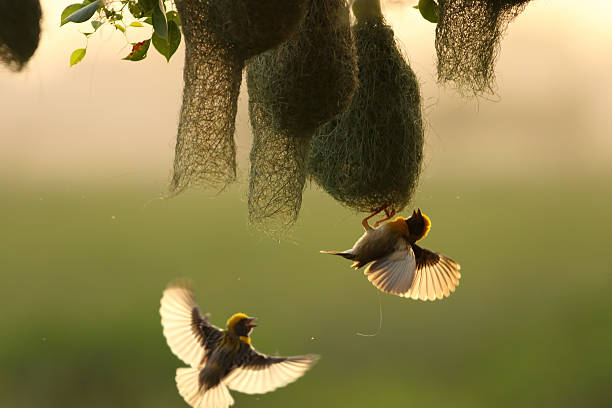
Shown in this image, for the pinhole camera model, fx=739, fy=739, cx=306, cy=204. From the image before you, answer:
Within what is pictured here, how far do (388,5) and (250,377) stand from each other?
0.62m

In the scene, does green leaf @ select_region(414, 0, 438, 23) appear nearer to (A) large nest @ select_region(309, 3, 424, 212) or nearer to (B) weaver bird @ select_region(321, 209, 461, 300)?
(A) large nest @ select_region(309, 3, 424, 212)

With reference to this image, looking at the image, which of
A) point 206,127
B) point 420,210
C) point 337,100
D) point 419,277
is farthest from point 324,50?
point 419,277

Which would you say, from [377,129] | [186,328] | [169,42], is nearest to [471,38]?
[377,129]

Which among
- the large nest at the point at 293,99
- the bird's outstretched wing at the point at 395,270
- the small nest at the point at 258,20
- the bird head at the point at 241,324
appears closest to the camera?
the small nest at the point at 258,20

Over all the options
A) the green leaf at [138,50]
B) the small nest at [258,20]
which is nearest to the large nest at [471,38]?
the small nest at [258,20]

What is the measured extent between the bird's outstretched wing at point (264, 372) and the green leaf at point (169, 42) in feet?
1.56

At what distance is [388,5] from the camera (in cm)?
115

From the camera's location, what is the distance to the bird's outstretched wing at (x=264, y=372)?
1.10 m

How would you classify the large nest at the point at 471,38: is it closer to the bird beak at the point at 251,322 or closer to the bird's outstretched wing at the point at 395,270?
the bird's outstretched wing at the point at 395,270

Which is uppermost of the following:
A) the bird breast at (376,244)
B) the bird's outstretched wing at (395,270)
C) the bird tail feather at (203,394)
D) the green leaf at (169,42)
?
the green leaf at (169,42)

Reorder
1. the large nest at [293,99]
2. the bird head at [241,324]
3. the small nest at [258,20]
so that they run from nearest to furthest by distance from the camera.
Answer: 1. the small nest at [258,20]
2. the large nest at [293,99]
3. the bird head at [241,324]

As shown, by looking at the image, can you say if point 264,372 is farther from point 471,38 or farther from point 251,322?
point 471,38

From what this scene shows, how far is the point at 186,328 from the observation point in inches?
48.6

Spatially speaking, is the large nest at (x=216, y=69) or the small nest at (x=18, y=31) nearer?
the large nest at (x=216, y=69)
